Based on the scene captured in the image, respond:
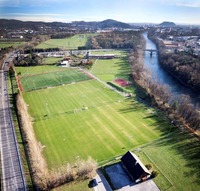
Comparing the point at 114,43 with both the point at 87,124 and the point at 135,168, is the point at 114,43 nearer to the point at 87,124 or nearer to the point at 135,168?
the point at 87,124

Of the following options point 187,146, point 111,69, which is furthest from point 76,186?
point 111,69

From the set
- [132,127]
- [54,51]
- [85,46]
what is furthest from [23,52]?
[132,127]

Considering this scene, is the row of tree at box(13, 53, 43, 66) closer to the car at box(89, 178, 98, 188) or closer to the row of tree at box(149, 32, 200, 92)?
the row of tree at box(149, 32, 200, 92)

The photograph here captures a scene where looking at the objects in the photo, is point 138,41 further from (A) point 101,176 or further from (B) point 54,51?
(A) point 101,176

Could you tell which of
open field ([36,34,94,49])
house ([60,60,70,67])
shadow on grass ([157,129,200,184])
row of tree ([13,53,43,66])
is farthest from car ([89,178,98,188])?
open field ([36,34,94,49])

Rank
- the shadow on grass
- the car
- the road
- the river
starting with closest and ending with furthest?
the road → the car → the shadow on grass → the river
